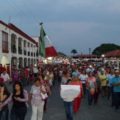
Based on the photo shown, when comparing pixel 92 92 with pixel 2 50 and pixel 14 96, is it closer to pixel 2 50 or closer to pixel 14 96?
pixel 14 96

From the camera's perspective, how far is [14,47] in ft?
181

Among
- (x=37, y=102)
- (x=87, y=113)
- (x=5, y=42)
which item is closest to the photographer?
(x=37, y=102)

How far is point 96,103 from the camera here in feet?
70.2

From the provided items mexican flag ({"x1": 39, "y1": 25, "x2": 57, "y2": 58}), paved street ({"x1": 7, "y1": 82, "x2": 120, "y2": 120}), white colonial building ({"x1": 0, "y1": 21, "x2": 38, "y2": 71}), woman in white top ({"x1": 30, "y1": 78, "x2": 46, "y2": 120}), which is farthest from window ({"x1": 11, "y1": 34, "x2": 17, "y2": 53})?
woman in white top ({"x1": 30, "y1": 78, "x2": 46, "y2": 120})

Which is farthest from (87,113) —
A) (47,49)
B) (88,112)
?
(47,49)

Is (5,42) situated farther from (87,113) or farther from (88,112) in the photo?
(87,113)

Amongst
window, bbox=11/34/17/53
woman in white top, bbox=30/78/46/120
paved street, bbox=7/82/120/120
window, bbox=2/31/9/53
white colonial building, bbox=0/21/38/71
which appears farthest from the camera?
window, bbox=11/34/17/53

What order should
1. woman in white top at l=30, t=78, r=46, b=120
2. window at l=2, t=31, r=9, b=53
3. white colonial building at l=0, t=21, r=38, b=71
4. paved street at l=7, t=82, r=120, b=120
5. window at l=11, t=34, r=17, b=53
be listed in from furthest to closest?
window at l=11, t=34, r=17, b=53 < window at l=2, t=31, r=9, b=53 < white colonial building at l=0, t=21, r=38, b=71 < paved street at l=7, t=82, r=120, b=120 < woman in white top at l=30, t=78, r=46, b=120

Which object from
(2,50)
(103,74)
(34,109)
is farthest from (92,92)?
(2,50)

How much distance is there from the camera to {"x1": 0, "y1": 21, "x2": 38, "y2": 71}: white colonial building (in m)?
47.4

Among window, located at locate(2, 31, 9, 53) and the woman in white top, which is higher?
window, located at locate(2, 31, 9, 53)

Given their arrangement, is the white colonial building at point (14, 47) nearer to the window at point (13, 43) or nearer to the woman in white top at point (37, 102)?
the window at point (13, 43)

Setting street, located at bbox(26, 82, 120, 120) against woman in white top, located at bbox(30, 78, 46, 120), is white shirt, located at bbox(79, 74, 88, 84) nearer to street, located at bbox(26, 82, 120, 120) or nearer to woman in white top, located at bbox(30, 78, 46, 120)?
street, located at bbox(26, 82, 120, 120)

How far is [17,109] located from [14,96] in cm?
34
